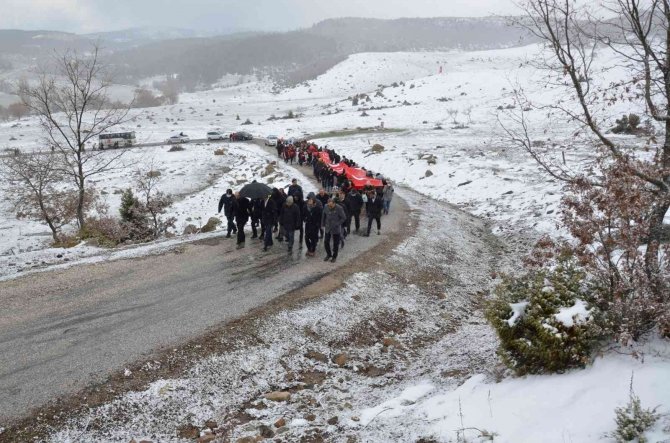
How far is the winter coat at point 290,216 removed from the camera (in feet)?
42.7

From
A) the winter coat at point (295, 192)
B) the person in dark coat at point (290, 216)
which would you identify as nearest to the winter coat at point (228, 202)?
the winter coat at point (295, 192)

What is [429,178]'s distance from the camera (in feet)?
92.5

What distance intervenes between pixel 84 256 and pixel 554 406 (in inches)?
472

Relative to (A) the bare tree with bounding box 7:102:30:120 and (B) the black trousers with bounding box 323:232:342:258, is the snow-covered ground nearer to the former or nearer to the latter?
(B) the black trousers with bounding box 323:232:342:258

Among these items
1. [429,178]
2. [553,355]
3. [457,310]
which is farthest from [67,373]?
[429,178]

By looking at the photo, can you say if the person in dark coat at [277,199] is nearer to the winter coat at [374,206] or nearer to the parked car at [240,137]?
the winter coat at [374,206]

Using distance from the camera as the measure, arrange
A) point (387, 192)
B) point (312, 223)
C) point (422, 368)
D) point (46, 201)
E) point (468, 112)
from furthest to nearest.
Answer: point (468, 112)
point (46, 201)
point (387, 192)
point (312, 223)
point (422, 368)

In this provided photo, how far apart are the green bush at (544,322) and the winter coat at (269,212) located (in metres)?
7.62

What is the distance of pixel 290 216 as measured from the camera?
13023 mm

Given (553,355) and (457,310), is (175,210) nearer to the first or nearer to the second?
(457,310)

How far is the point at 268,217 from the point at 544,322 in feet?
28.6

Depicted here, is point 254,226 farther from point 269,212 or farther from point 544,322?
point 544,322

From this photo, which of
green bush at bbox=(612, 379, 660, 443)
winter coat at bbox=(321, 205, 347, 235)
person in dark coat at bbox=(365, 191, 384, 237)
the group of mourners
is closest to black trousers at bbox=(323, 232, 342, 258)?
the group of mourners

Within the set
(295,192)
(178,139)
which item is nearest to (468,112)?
(178,139)
